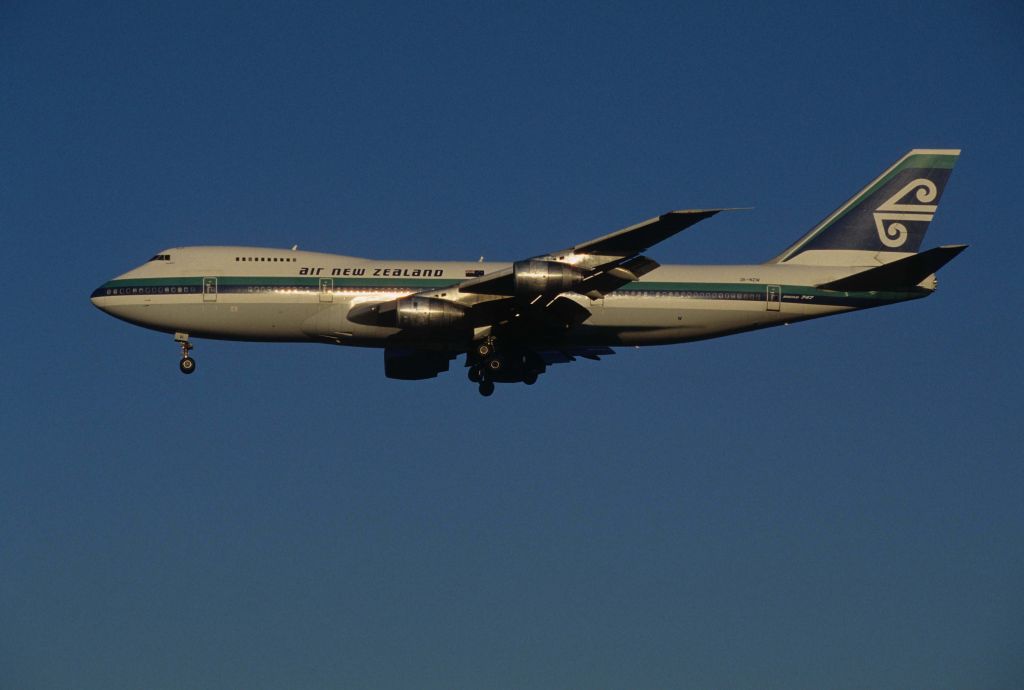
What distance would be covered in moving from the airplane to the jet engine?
2.42 metres

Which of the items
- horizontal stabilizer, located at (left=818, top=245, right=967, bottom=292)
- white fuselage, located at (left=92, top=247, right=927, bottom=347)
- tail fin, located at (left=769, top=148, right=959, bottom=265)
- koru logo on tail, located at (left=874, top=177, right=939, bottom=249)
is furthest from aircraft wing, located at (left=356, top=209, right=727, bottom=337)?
koru logo on tail, located at (left=874, top=177, right=939, bottom=249)

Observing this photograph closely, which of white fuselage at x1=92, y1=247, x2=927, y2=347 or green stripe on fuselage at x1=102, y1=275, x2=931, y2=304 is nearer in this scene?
white fuselage at x1=92, y1=247, x2=927, y2=347

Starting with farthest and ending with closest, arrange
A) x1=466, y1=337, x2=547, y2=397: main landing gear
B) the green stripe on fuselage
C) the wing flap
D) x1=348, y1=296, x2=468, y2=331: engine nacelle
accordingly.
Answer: the green stripe on fuselage < x1=466, y1=337, x2=547, y2=397: main landing gear < x1=348, y1=296, x2=468, y2=331: engine nacelle < the wing flap

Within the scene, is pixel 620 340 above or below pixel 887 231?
below

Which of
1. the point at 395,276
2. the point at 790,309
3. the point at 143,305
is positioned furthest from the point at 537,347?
the point at 143,305

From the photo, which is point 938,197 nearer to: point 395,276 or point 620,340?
point 620,340

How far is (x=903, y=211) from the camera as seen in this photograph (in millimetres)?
64750

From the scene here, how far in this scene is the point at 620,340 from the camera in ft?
198

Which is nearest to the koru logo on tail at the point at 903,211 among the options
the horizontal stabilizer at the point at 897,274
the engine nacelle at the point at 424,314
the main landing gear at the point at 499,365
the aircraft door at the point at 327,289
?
the horizontal stabilizer at the point at 897,274

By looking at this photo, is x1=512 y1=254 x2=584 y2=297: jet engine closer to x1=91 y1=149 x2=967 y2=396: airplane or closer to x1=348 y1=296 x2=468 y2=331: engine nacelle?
x1=91 y1=149 x2=967 y2=396: airplane

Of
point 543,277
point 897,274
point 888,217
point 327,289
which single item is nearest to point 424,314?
point 543,277

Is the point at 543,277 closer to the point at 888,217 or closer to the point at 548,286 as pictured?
the point at 548,286

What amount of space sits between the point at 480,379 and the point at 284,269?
30.3 ft

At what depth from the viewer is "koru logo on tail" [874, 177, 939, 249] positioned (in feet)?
212
